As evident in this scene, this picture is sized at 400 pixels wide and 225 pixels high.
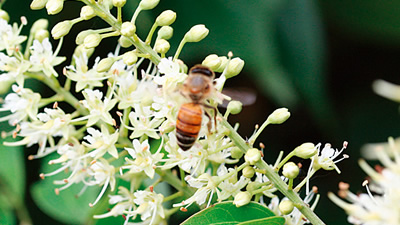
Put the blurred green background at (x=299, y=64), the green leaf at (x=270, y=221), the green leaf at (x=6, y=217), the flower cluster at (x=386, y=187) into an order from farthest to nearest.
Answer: the blurred green background at (x=299, y=64)
the green leaf at (x=6, y=217)
the green leaf at (x=270, y=221)
the flower cluster at (x=386, y=187)

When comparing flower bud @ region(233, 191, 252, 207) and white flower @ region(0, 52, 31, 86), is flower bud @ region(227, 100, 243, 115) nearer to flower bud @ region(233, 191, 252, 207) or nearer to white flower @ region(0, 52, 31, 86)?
flower bud @ region(233, 191, 252, 207)

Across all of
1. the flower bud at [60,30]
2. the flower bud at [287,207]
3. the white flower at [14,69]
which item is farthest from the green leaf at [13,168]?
the flower bud at [287,207]

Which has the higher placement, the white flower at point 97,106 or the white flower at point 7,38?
the white flower at point 7,38

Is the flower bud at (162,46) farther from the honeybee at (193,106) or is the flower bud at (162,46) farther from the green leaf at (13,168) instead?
the green leaf at (13,168)

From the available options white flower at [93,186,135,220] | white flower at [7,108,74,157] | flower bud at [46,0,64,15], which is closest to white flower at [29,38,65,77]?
white flower at [7,108,74,157]

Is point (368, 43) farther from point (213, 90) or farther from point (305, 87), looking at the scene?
point (213, 90)

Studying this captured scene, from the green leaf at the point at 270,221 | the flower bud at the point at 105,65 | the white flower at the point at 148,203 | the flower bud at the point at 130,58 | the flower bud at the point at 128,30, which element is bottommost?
the white flower at the point at 148,203

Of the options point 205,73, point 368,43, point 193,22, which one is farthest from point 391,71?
point 205,73
